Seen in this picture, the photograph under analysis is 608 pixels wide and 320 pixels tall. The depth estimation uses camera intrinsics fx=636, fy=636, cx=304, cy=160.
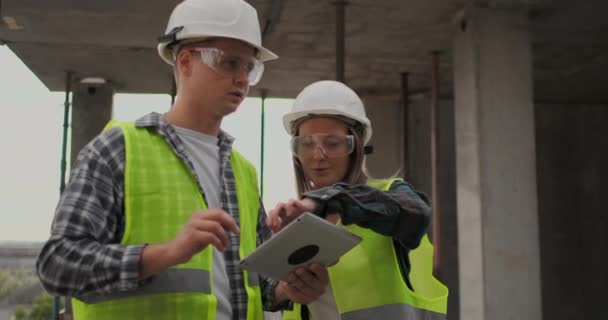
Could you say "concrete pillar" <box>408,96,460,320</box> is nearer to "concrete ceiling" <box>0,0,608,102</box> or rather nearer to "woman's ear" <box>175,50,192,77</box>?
"concrete ceiling" <box>0,0,608,102</box>

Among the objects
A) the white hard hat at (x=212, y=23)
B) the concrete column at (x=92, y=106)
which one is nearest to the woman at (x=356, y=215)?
the white hard hat at (x=212, y=23)

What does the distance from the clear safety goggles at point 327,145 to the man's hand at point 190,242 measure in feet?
3.71

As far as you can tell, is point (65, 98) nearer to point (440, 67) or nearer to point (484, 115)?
point (440, 67)

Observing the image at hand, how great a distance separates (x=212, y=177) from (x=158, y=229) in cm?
32

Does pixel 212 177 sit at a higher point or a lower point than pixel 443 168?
lower

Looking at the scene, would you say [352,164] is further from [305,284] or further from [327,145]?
[305,284]

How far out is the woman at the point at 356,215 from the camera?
2086 millimetres

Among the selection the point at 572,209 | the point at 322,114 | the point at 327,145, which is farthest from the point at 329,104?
the point at 572,209

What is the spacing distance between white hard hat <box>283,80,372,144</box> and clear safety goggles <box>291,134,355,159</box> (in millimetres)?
153

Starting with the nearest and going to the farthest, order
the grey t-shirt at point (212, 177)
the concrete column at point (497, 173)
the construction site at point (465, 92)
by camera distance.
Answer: the grey t-shirt at point (212, 177)
the concrete column at point (497, 173)
the construction site at point (465, 92)

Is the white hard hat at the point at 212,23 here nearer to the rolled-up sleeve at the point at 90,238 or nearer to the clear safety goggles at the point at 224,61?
the clear safety goggles at the point at 224,61

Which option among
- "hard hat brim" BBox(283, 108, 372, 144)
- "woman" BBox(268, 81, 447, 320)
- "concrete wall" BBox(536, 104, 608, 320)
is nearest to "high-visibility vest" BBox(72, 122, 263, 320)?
"woman" BBox(268, 81, 447, 320)

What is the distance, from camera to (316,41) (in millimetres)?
8812

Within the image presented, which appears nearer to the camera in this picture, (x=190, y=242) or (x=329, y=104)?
(x=190, y=242)
